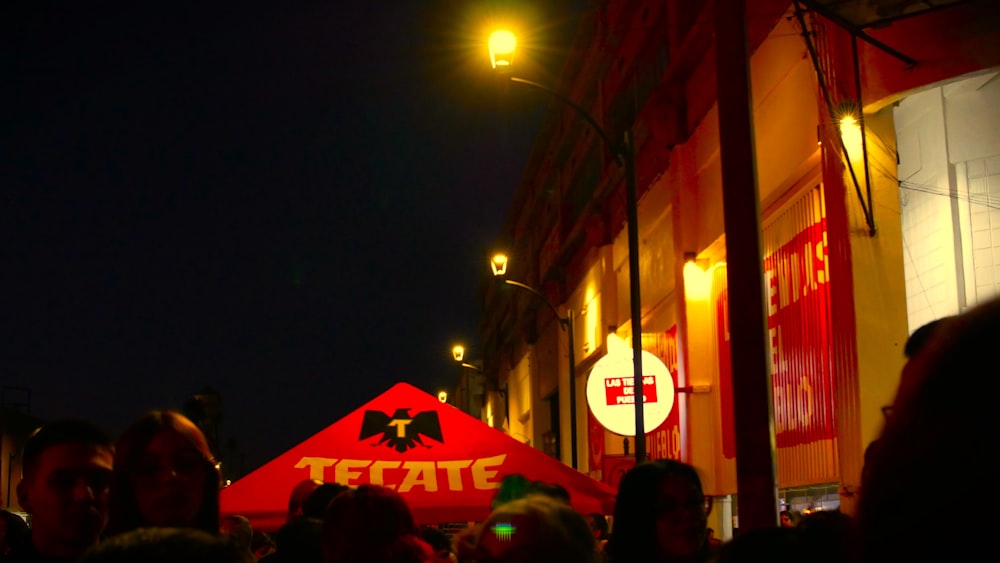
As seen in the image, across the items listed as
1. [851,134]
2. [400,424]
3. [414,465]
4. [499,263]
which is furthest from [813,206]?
[499,263]

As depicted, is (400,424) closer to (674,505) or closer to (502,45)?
(502,45)

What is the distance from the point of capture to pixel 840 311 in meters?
13.8

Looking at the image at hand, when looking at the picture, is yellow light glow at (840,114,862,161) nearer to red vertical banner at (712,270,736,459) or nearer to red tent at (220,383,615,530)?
red tent at (220,383,615,530)

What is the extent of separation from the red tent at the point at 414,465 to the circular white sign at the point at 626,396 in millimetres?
6653

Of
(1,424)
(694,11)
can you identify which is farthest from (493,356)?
(694,11)

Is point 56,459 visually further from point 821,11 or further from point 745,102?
point 821,11

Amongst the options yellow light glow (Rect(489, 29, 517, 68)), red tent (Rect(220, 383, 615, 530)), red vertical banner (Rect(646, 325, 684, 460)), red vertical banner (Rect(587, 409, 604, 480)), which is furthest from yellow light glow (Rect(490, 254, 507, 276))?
red tent (Rect(220, 383, 615, 530))

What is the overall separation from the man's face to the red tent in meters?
5.60

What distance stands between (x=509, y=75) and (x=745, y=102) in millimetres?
5444

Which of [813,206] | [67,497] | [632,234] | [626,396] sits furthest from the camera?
[626,396]

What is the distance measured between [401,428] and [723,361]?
434 inches

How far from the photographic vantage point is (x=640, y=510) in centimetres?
480

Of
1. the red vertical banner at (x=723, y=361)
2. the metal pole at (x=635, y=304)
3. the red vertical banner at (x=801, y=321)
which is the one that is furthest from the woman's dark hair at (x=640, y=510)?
the red vertical banner at (x=723, y=361)

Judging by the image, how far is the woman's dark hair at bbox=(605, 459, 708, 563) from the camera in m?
4.74
